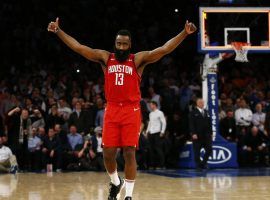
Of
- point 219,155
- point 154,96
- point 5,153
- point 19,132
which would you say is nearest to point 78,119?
point 19,132

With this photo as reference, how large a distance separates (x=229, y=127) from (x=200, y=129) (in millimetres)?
2141

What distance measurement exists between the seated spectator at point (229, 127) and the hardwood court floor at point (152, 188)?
350 centimetres

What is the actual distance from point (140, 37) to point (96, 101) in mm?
5882

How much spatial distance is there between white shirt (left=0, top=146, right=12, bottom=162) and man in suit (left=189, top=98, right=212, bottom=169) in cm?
456

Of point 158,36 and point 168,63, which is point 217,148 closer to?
point 168,63

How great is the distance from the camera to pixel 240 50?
15.0m

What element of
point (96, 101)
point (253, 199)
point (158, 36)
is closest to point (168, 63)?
point (158, 36)

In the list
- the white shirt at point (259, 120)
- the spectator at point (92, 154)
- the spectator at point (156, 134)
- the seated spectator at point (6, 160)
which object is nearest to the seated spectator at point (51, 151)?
the spectator at point (92, 154)

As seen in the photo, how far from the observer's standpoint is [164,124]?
16.3 meters

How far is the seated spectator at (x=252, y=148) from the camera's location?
17.1 m

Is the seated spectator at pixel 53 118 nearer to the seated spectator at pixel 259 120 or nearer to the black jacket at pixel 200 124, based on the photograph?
the black jacket at pixel 200 124

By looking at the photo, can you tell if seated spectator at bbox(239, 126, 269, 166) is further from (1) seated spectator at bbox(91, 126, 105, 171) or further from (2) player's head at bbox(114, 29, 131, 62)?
(2) player's head at bbox(114, 29, 131, 62)

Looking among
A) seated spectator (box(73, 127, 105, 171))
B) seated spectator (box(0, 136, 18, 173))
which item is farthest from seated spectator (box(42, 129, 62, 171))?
seated spectator (box(0, 136, 18, 173))

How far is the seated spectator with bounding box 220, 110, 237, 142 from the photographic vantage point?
16828 mm
